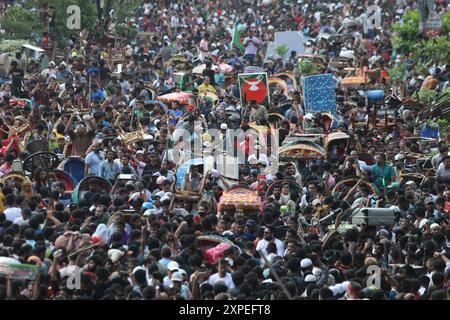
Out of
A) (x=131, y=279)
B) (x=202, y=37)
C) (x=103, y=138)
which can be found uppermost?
(x=202, y=37)

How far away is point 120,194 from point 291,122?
6590mm

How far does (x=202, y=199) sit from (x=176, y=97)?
756 cm

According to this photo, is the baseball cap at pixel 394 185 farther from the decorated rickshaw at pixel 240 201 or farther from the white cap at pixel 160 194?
the white cap at pixel 160 194

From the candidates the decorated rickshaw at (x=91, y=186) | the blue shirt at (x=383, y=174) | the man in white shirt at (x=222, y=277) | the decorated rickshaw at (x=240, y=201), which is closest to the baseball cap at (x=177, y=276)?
the man in white shirt at (x=222, y=277)

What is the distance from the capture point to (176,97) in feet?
92.0

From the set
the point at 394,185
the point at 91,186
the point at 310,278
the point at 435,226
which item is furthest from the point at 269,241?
the point at 394,185

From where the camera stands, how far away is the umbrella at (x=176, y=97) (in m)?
28.0

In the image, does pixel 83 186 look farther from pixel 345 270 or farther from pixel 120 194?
pixel 345 270

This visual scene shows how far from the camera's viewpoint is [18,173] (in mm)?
21203

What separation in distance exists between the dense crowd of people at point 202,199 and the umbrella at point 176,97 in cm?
24

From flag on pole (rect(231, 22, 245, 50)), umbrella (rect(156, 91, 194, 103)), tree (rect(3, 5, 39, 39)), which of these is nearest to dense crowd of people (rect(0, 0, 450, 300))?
umbrella (rect(156, 91, 194, 103))

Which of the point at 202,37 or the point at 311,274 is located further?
the point at 202,37

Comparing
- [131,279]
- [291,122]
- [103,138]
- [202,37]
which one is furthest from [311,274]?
[202,37]

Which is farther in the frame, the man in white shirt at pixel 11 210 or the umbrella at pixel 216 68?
the umbrella at pixel 216 68
